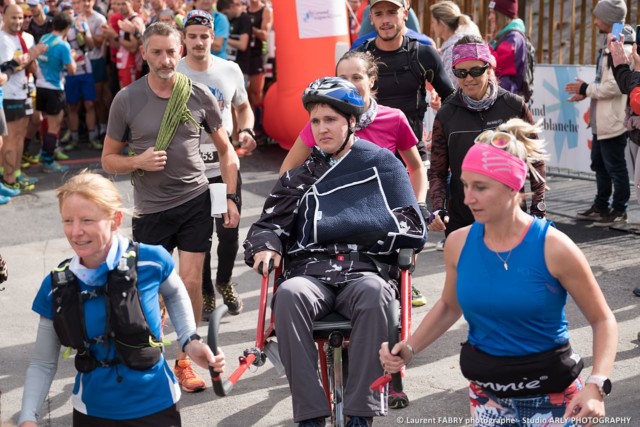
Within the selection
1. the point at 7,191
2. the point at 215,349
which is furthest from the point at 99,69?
the point at 215,349

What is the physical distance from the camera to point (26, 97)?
11273 mm

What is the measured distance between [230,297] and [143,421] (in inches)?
137

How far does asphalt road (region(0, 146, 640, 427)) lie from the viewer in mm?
5520

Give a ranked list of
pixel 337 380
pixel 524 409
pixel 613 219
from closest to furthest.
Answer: pixel 524 409
pixel 337 380
pixel 613 219

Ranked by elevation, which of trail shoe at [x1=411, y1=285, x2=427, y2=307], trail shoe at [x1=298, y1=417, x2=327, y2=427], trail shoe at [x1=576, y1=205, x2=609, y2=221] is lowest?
trail shoe at [x1=576, y1=205, x2=609, y2=221]

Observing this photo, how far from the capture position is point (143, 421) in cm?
371

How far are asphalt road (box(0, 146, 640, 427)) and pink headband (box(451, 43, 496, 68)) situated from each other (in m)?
1.85

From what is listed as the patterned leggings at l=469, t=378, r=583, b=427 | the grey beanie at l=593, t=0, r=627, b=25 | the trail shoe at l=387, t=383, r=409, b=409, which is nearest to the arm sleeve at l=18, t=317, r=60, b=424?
the patterned leggings at l=469, t=378, r=583, b=427

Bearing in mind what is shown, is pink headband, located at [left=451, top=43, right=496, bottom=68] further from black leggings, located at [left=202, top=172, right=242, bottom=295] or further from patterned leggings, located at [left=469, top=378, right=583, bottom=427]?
patterned leggings, located at [left=469, top=378, right=583, bottom=427]

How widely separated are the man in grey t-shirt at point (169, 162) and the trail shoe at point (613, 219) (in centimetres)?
439

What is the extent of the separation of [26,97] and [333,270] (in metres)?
7.34

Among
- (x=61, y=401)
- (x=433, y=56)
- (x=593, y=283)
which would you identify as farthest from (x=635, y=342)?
(x=61, y=401)

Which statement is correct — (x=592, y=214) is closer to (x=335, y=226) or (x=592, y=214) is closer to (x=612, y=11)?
(x=612, y=11)

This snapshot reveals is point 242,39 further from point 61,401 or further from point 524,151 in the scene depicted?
point 524,151
